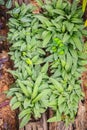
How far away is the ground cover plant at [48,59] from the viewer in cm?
443

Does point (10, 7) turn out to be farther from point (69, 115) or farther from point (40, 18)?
point (69, 115)

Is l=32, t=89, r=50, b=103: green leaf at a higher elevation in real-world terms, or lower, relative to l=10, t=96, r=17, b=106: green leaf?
higher

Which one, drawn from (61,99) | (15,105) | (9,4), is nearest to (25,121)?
(15,105)

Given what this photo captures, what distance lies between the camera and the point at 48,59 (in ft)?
15.0

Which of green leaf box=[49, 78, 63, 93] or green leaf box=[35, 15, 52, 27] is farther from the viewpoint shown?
green leaf box=[35, 15, 52, 27]

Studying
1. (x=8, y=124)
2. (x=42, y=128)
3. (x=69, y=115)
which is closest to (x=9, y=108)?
(x=8, y=124)

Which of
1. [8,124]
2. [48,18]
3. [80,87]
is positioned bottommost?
[8,124]

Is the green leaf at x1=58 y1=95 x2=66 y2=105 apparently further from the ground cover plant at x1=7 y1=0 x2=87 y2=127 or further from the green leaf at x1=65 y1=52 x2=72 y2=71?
the green leaf at x1=65 y1=52 x2=72 y2=71

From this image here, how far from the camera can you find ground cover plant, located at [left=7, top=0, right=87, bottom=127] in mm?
4434

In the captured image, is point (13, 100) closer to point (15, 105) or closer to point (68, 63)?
point (15, 105)

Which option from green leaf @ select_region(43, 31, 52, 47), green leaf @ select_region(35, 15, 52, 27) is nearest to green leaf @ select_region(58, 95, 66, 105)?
green leaf @ select_region(43, 31, 52, 47)

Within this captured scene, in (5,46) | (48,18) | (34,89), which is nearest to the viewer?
(34,89)

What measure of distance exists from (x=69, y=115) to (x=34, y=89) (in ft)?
2.15

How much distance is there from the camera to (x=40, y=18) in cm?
463
